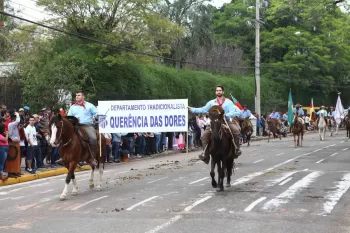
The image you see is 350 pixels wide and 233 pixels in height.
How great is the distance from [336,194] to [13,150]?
10264 millimetres

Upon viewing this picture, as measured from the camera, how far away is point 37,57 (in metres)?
33.5

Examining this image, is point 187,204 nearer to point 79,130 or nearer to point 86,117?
point 79,130

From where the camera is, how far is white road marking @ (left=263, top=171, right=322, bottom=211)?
472 inches

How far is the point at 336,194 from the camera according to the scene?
1366 cm

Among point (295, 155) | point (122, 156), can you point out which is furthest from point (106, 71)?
point (295, 155)

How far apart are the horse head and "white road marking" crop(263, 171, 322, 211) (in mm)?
2075

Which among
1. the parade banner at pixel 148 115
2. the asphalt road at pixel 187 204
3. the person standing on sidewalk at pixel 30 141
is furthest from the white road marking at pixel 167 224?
the parade banner at pixel 148 115

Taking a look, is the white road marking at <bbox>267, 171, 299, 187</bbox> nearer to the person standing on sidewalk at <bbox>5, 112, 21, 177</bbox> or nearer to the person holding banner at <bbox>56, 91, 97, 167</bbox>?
the person holding banner at <bbox>56, 91, 97, 167</bbox>

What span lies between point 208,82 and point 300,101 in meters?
23.4

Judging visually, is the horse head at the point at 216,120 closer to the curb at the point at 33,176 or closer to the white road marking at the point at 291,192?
the white road marking at the point at 291,192

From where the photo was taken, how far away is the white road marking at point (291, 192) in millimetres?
11977

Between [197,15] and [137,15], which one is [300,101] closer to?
[197,15]

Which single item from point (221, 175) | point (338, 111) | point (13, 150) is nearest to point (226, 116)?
point (221, 175)

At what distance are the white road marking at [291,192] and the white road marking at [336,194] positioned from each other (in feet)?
2.48
